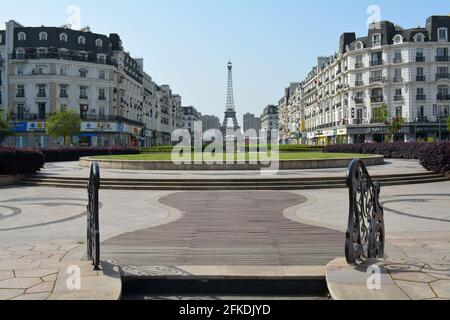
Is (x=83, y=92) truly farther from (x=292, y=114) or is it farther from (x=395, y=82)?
(x=292, y=114)

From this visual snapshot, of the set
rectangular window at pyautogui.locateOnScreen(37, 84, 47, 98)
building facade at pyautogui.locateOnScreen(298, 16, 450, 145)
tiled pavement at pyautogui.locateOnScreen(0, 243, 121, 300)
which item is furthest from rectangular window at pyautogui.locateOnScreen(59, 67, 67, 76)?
tiled pavement at pyautogui.locateOnScreen(0, 243, 121, 300)

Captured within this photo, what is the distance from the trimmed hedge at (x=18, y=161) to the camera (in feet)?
64.3

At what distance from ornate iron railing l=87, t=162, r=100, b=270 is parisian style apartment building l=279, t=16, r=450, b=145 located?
62095 millimetres

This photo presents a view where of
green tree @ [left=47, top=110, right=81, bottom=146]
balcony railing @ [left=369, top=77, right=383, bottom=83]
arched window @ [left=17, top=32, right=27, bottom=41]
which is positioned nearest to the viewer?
green tree @ [left=47, top=110, right=81, bottom=146]

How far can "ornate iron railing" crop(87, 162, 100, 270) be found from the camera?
5812 mm

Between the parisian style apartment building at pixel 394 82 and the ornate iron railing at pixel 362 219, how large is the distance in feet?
198

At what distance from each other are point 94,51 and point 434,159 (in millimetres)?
61284

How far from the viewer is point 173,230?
8.83 metres

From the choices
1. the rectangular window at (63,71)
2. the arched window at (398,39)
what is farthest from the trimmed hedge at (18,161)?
the arched window at (398,39)

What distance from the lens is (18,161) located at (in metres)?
20.0

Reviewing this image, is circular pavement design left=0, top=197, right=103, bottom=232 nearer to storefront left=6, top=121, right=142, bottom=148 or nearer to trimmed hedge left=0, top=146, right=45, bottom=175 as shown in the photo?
trimmed hedge left=0, top=146, right=45, bottom=175

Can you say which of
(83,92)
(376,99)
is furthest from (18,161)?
(376,99)
